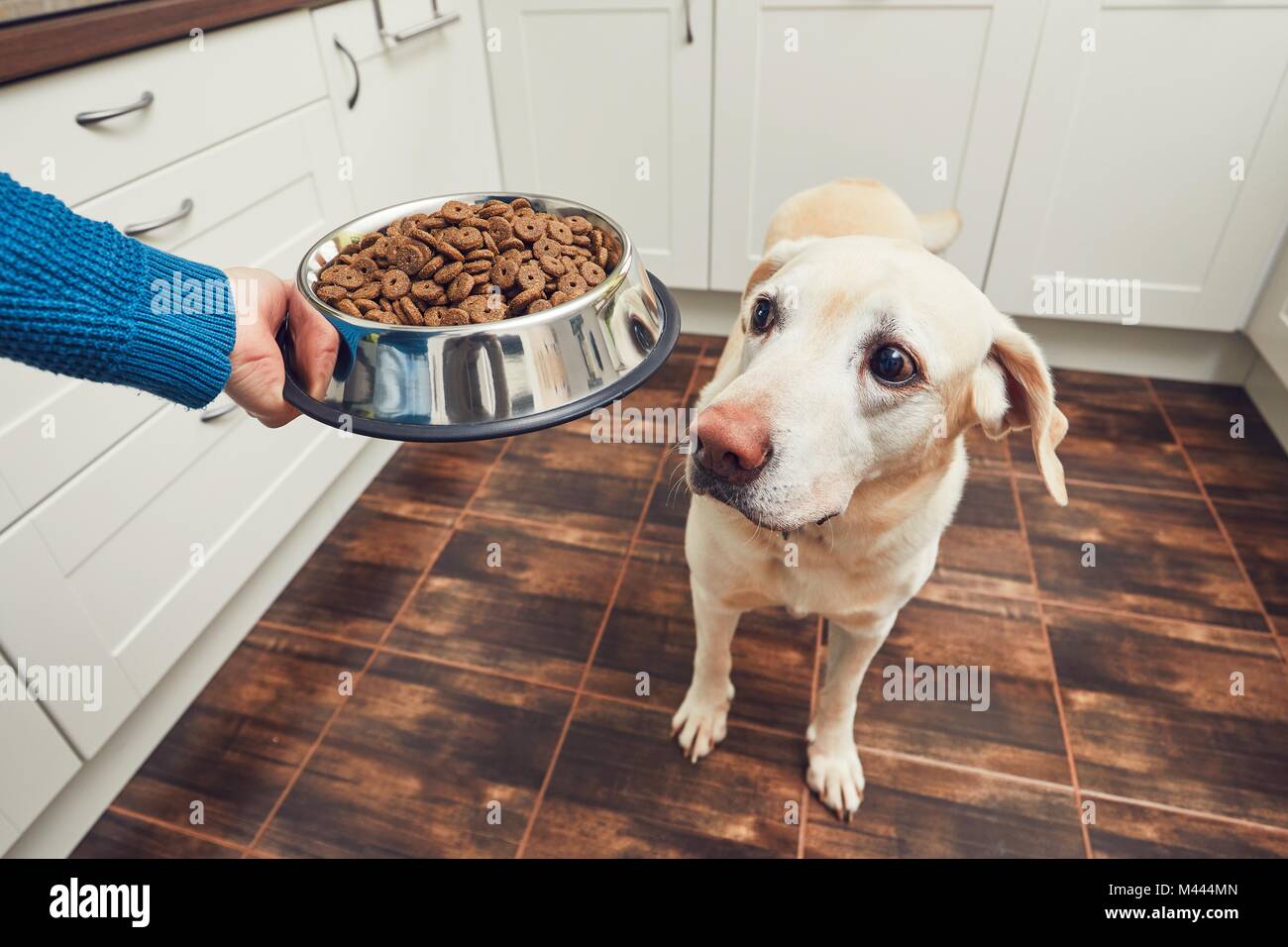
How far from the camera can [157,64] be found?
54.3 inches

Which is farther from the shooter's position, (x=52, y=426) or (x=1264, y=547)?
(x=1264, y=547)

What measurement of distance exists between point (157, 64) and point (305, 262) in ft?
2.51

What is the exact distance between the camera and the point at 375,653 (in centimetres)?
180

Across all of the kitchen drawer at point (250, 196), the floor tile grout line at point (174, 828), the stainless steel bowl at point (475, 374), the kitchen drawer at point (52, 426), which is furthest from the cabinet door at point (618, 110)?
the floor tile grout line at point (174, 828)

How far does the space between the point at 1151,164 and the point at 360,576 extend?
8.29 ft

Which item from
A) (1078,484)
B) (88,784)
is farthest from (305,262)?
(1078,484)

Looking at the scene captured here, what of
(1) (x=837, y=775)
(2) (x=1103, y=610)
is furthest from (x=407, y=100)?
(2) (x=1103, y=610)

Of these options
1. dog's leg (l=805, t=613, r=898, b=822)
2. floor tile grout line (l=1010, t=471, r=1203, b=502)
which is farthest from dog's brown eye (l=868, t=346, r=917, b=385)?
floor tile grout line (l=1010, t=471, r=1203, b=502)

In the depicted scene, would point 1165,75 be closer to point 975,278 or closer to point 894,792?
point 975,278

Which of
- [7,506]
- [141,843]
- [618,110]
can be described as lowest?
[141,843]

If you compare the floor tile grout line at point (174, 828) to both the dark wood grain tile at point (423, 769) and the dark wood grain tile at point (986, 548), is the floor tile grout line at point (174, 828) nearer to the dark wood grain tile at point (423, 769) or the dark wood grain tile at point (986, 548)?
the dark wood grain tile at point (423, 769)

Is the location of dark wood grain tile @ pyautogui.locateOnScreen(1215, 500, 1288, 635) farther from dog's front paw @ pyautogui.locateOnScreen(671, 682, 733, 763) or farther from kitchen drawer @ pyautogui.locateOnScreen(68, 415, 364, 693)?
kitchen drawer @ pyautogui.locateOnScreen(68, 415, 364, 693)

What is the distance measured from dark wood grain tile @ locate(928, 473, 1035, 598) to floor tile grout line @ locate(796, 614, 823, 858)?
343 millimetres

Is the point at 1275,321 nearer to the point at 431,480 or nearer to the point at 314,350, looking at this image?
the point at 431,480
